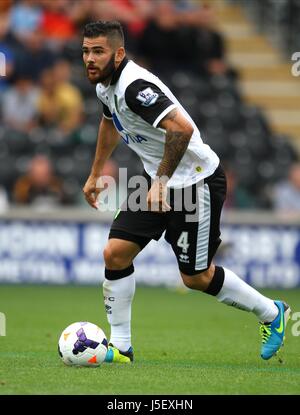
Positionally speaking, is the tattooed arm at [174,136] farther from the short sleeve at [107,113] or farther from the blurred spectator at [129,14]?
the blurred spectator at [129,14]

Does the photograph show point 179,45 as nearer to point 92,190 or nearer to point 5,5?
point 5,5

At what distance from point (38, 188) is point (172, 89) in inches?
125

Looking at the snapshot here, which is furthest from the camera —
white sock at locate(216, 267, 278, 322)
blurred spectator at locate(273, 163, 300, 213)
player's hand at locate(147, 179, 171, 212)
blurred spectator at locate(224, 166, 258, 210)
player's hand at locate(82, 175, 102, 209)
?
blurred spectator at locate(273, 163, 300, 213)

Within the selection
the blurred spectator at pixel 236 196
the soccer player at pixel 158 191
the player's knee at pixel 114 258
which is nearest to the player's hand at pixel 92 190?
the soccer player at pixel 158 191

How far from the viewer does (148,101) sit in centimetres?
690

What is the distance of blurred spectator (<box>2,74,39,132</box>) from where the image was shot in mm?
15797

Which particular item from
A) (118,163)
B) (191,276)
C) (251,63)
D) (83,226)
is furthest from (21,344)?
(251,63)

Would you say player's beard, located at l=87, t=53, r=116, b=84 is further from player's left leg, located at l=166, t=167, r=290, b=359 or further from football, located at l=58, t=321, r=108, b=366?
football, located at l=58, t=321, r=108, b=366

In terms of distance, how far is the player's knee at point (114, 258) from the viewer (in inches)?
285

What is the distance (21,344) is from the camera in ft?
27.7

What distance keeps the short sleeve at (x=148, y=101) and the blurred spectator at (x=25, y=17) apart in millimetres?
9998

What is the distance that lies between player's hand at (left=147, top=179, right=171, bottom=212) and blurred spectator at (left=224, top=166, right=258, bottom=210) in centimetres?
850

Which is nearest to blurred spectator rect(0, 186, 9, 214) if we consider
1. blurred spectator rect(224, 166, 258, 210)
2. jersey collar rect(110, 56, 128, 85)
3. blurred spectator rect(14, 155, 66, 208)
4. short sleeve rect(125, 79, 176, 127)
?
blurred spectator rect(14, 155, 66, 208)
